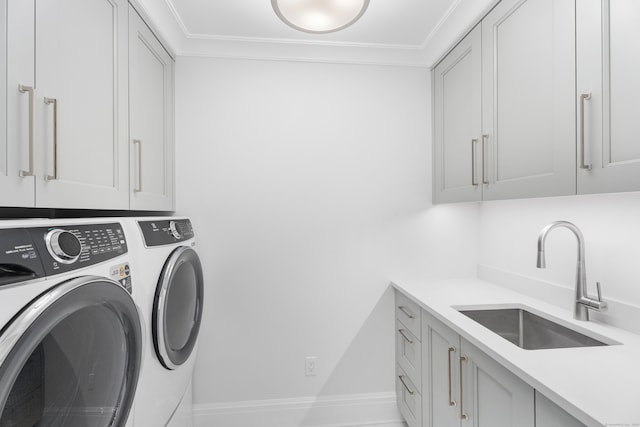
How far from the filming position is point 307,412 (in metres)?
2.19

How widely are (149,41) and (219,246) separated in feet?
3.81

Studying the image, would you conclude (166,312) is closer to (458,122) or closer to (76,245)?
(76,245)

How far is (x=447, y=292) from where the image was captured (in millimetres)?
1948

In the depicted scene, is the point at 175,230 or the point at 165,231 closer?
the point at 165,231

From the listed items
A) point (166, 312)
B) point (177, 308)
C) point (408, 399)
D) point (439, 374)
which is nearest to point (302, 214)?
point (177, 308)

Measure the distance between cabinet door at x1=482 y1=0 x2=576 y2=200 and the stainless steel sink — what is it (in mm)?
589

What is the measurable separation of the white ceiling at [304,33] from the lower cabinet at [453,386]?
5.02ft

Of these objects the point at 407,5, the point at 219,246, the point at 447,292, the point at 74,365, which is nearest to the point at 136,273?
the point at 74,365

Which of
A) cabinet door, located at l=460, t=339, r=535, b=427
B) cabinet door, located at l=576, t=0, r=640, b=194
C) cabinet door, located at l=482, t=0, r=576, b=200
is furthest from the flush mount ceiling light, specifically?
cabinet door, located at l=460, t=339, r=535, b=427

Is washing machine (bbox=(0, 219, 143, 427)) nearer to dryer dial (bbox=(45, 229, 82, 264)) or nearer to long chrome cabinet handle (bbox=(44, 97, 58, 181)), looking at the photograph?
dryer dial (bbox=(45, 229, 82, 264))

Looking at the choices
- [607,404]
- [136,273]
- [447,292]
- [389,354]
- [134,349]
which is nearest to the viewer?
[607,404]

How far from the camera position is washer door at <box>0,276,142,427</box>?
0.67 metres

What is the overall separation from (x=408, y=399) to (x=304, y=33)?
2.23m

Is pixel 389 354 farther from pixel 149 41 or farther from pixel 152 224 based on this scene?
pixel 149 41
